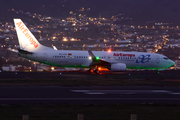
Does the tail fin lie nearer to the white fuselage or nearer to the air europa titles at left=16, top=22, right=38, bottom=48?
the air europa titles at left=16, top=22, right=38, bottom=48

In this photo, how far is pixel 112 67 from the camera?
146 feet

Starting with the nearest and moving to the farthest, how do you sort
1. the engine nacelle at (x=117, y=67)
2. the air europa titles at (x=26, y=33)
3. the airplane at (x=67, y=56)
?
the engine nacelle at (x=117, y=67) < the airplane at (x=67, y=56) < the air europa titles at (x=26, y=33)

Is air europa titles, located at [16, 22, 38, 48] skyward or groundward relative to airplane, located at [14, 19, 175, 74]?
skyward

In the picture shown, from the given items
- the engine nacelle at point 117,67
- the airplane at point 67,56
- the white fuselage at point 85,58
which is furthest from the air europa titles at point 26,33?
the engine nacelle at point 117,67

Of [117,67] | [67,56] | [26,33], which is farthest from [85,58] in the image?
[26,33]

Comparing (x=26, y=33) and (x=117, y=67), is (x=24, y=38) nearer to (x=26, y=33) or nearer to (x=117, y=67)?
(x=26, y=33)

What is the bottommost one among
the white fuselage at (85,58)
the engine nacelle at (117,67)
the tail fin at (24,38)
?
the engine nacelle at (117,67)

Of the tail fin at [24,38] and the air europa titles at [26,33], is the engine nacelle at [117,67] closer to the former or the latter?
the tail fin at [24,38]

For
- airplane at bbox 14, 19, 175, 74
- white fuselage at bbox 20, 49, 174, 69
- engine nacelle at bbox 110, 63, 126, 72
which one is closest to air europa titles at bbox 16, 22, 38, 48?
airplane at bbox 14, 19, 175, 74

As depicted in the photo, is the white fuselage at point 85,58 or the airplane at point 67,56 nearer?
the airplane at point 67,56

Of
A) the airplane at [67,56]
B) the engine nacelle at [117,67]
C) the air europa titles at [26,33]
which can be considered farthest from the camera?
the air europa titles at [26,33]
